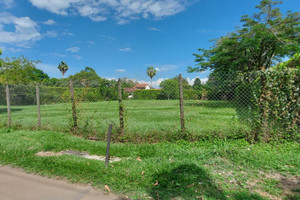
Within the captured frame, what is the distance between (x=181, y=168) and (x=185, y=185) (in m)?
0.48

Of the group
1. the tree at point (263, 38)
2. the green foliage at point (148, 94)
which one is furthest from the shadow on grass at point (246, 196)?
the tree at point (263, 38)

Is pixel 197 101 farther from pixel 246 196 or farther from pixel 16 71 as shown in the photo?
pixel 16 71

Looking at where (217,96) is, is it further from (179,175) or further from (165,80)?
(179,175)

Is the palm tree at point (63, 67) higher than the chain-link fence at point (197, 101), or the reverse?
the palm tree at point (63, 67)

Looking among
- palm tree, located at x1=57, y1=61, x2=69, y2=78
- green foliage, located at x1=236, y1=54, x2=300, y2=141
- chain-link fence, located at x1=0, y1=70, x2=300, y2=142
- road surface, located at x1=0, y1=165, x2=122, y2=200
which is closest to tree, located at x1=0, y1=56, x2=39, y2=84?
chain-link fence, located at x1=0, y1=70, x2=300, y2=142

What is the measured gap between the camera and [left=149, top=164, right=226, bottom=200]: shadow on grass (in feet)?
7.63

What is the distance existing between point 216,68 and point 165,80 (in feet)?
46.2

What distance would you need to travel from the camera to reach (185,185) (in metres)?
2.52

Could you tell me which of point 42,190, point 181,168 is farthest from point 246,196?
point 42,190

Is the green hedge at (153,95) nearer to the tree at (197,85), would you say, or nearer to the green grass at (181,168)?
the tree at (197,85)

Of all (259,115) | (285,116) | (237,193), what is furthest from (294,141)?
(237,193)

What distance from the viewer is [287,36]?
12078mm

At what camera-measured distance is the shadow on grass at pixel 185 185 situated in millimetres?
2326

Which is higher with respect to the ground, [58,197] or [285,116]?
[285,116]
